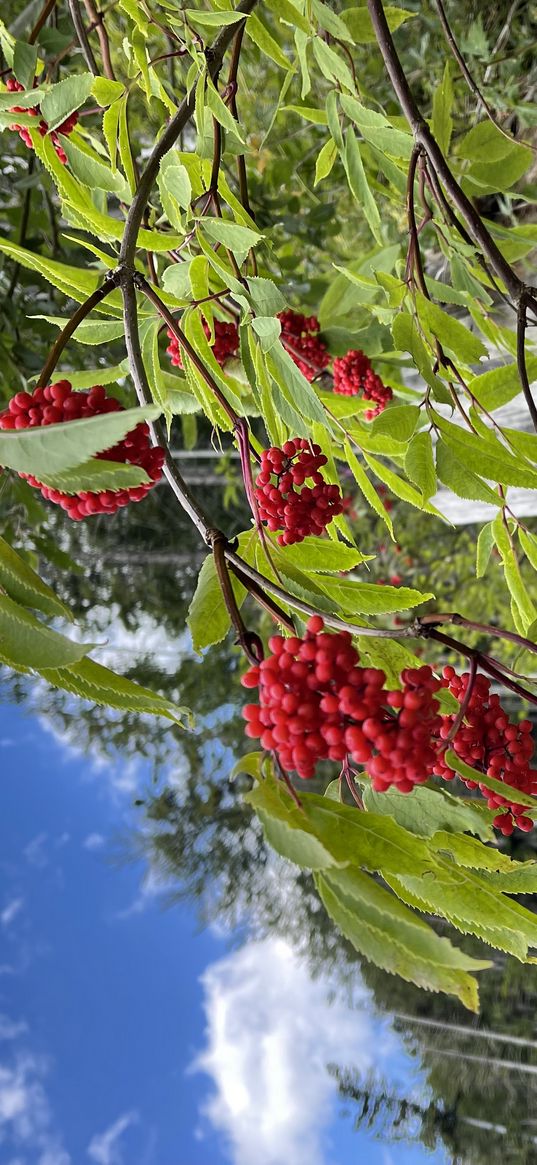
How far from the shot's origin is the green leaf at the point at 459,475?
0.41 metres

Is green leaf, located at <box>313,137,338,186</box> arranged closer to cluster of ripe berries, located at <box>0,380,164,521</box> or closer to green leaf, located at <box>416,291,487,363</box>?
green leaf, located at <box>416,291,487,363</box>

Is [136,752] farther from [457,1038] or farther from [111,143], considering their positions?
[111,143]

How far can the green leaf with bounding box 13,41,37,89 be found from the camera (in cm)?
44

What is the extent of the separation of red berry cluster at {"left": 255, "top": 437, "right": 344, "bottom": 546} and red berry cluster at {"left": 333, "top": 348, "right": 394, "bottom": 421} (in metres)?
0.24

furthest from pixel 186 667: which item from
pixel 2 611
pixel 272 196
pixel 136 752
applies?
pixel 2 611

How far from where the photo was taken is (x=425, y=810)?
298 millimetres

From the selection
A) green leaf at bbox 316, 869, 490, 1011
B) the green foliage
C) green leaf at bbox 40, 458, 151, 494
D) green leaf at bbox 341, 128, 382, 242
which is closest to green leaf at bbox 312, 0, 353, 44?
the green foliage

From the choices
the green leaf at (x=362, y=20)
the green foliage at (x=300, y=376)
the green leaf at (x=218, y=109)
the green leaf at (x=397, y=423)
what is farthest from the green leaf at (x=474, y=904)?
the green leaf at (x=362, y=20)

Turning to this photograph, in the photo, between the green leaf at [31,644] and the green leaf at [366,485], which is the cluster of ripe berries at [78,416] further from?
the green leaf at [366,485]

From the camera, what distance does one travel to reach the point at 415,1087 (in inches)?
112

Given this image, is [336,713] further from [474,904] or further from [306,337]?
[306,337]

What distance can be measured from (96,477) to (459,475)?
0.23 metres

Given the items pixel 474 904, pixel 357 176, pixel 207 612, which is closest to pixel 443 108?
pixel 357 176

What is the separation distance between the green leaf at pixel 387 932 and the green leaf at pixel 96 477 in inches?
5.3
